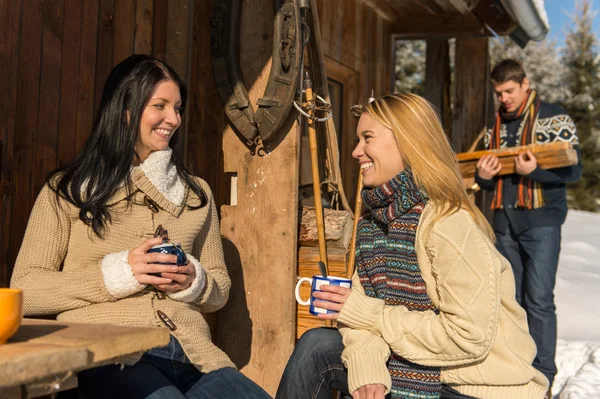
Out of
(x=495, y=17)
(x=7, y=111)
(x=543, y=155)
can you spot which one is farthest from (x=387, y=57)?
(x=7, y=111)

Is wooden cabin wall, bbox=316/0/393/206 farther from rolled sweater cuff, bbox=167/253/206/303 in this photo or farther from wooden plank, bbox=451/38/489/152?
rolled sweater cuff, bbox=167/253/206/303

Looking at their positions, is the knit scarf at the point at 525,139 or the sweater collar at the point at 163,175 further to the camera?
the knit scarf at the point at 525,139

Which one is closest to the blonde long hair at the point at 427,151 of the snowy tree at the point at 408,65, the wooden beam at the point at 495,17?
the wooden beam at the point at 495,17

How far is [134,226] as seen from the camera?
2.55 m

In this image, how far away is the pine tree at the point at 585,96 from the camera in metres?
19.5

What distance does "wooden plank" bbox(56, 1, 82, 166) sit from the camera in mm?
2840

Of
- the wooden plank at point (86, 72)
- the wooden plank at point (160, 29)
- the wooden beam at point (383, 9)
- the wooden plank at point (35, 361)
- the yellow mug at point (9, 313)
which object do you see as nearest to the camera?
the wooden plank at point (35, 361)

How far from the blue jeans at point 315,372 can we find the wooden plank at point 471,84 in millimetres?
4866

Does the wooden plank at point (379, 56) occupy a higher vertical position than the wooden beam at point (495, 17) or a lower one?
lower

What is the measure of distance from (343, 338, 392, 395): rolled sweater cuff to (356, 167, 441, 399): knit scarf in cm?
6

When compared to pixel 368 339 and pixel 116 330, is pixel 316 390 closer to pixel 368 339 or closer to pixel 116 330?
pixel 368 339

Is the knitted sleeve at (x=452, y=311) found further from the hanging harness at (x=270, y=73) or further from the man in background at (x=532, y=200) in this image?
the man in background at (x=532, y=200)

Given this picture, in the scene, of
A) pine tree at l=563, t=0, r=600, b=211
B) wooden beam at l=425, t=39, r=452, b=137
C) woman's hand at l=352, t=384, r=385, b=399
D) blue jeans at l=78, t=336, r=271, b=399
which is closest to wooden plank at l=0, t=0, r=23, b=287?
blue jeans at l=78, t=336, r=271, b=399

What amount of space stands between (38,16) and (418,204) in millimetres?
1504
